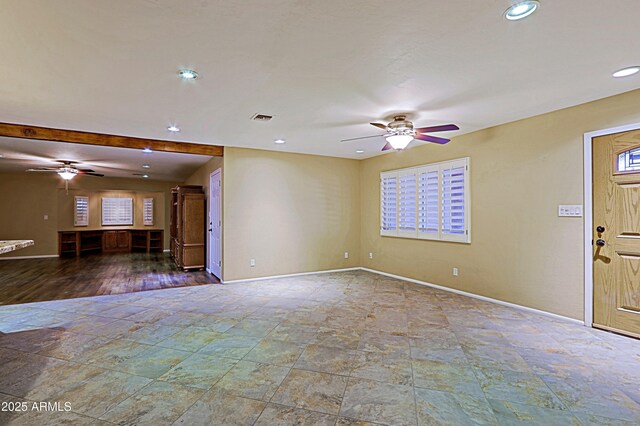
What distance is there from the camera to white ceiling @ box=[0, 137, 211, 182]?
564 centimetres

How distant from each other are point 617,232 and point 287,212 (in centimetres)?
480

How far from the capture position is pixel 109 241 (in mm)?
10734

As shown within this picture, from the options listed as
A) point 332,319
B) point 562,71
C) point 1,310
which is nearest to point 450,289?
point 332,319

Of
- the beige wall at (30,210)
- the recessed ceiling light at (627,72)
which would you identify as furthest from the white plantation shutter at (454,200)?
the beige wall at (30,210)

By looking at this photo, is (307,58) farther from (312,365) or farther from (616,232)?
(616,232)

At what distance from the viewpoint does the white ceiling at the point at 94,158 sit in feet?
18.5

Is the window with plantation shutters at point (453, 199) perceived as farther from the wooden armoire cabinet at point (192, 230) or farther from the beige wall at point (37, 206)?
the beige wall at point (37, 206)

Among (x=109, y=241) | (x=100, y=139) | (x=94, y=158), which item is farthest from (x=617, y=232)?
(x=109, y=241)

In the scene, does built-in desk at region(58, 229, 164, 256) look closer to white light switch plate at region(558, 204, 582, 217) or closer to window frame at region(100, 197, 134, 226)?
window frame at region(100, 197, 134, 226)

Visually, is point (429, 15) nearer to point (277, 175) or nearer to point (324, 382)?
point (324, 382)

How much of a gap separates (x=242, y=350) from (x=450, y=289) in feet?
11.6

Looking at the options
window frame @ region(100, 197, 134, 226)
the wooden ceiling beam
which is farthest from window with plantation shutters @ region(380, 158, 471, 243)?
window frame @ region(100, 197, 134, 226)

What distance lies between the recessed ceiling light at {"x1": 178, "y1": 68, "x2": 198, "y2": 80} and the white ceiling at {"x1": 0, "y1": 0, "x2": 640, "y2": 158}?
9 cm

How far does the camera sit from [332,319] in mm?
3852
